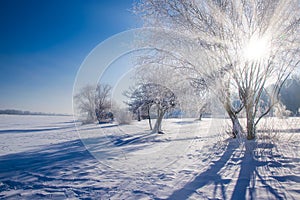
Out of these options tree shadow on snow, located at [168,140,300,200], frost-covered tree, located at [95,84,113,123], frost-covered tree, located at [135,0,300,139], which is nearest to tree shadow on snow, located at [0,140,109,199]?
tree shadow on snow, located at [168,140,300,200]

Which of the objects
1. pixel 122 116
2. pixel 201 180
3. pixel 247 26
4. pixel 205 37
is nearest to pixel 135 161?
pixel 201 180

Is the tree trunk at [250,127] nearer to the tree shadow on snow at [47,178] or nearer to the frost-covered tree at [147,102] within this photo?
the tree shadow on snow at [47,178]

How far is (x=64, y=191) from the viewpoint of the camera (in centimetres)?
333

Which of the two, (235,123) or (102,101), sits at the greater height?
(102,101)

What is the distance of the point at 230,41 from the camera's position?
24.7 ft

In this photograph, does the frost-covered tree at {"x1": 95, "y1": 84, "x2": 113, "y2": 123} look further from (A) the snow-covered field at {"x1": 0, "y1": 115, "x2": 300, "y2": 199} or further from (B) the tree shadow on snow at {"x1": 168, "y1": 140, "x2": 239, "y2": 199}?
(B) the tree shadow on snow at {"x1": 168, "y1": 140, "x2": 239, "y2": 199}

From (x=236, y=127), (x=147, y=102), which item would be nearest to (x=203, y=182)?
(x=236, y=127)

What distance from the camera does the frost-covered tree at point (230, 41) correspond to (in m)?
7.10

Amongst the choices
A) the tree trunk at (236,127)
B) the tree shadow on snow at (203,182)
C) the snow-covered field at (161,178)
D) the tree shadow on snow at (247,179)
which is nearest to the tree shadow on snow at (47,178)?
the snow-covered field at (161,178)

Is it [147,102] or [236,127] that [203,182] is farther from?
[147,102]

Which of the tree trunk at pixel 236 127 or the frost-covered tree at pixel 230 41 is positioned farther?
the tree trunk at pixel 236 127

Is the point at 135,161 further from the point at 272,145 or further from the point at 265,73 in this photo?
the point at 265,73

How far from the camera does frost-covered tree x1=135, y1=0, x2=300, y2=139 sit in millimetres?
7098

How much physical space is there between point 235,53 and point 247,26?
1118 mm
